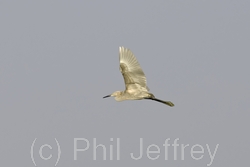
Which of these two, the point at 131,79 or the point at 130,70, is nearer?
the point at 131,79

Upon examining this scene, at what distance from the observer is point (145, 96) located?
81.3 feet

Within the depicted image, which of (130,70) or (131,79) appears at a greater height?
(130,70)

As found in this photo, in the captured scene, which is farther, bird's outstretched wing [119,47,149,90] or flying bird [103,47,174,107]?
bird's outstretched wing [119,47,149,90]

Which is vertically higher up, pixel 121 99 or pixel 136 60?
pixel 136 60

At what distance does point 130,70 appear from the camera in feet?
84.0

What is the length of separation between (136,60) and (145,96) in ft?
6.07

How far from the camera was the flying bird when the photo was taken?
82.3 ft

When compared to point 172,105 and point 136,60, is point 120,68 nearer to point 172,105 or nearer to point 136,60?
point 136,60

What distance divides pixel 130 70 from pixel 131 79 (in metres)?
0.42

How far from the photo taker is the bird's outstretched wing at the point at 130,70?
25.4 meters

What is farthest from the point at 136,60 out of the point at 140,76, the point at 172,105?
the point at 172,105

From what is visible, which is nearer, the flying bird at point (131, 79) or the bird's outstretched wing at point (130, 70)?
the flying bird at point (131, 79)

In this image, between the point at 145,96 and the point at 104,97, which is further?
the point at 104,97

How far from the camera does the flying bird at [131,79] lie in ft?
82.3
